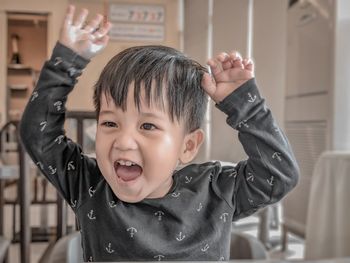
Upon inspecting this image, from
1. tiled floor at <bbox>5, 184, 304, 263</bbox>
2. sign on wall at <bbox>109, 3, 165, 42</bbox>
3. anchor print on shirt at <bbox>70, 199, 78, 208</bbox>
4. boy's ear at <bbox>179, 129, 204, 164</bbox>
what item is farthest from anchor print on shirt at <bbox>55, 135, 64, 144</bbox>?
sign on wall at <bbox>109, 3, 165, 42</bbox>

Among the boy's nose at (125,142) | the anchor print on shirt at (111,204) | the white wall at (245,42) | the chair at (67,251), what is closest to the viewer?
the boy's nose at (125,142)

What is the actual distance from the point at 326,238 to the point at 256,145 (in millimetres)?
1684

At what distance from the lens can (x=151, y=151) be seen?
72 centimetres

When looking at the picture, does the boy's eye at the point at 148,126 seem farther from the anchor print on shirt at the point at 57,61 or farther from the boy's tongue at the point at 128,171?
the anchor print on shirt at the point at 57,61

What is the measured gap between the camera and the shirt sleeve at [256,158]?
29.3 inches

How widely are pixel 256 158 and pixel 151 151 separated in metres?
0.18

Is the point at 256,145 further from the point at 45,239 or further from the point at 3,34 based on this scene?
the point at 3,34

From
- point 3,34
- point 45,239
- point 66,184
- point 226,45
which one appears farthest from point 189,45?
point 66,184

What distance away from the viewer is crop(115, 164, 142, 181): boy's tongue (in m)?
0.72

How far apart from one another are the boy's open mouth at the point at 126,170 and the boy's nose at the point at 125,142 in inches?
1.0

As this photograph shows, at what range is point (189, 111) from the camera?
793mm

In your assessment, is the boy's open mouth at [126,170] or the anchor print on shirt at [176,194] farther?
the anchor print on shirt at [176,194]

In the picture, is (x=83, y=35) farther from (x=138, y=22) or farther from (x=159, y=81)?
(x=138, y=22)

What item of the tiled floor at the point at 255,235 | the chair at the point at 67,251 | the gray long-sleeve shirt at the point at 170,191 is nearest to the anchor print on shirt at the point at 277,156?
the gray long-sleeve shirt at the point at 170,191
